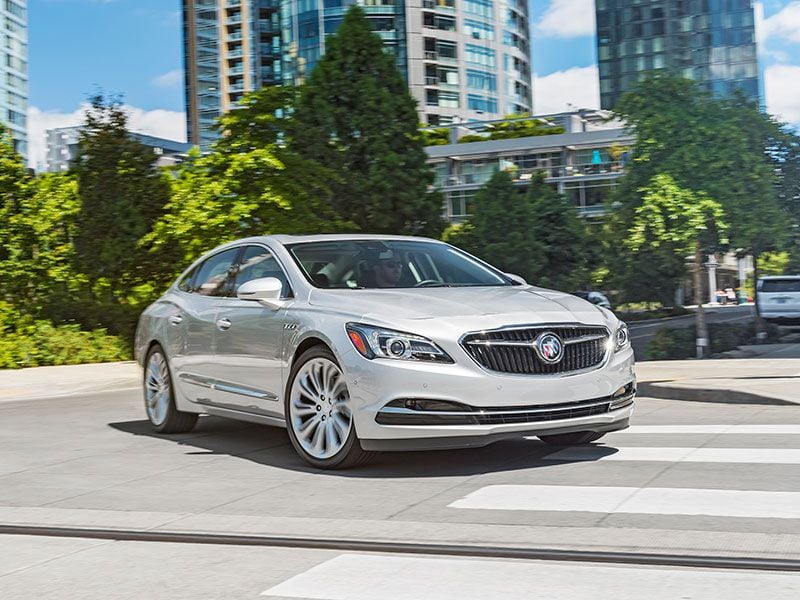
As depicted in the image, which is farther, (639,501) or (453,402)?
(453,402)

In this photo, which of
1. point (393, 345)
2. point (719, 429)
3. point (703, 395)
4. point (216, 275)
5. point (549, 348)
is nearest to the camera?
point (393, 345)

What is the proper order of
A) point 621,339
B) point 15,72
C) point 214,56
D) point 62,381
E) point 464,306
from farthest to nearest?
point 214,56 < point 15,72 < point 62,381 < point 621,339 < point 464,306

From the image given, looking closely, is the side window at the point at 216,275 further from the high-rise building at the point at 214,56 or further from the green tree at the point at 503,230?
the high-rise building at the point at 214,56

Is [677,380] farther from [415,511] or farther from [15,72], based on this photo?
Result: [15,72]

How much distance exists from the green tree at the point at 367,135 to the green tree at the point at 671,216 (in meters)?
7.74

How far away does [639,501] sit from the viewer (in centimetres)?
587

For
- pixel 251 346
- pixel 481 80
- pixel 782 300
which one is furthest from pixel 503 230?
pixel 481 80

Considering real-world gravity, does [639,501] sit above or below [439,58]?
below

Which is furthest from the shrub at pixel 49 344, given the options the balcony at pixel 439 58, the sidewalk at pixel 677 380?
the balcony at pixel 439 58

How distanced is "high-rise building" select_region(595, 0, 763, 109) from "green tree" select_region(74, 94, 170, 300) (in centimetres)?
10693

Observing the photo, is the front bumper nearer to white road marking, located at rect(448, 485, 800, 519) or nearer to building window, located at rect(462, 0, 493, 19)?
white road marking, located at rect(448, 485, 800, 519)

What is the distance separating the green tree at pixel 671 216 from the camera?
27.7m

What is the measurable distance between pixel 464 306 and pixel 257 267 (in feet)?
6.82

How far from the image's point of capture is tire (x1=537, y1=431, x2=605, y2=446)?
26.4ft
